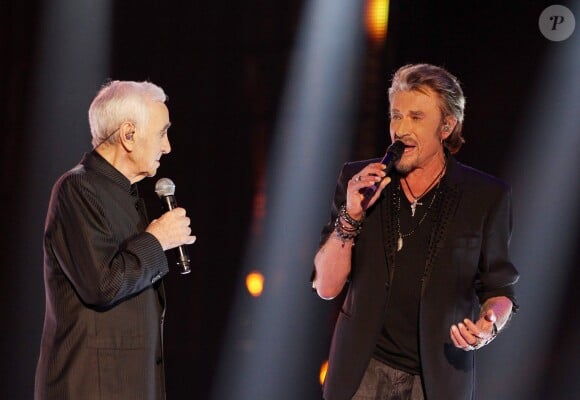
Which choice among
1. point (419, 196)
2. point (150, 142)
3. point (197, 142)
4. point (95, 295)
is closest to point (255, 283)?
point (197, 142)

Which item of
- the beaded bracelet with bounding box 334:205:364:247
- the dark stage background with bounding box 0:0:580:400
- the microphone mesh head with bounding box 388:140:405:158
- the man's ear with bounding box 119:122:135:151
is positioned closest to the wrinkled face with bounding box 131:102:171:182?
the man's ear with bounding box 119:122:135:151

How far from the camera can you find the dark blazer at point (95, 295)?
7.24 feet

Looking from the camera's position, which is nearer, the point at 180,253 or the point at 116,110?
the point at 116,110

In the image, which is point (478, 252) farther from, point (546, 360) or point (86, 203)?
point (546, 360)

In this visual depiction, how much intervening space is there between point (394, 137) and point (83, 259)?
1112 mm

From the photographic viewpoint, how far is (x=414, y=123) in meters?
2.68

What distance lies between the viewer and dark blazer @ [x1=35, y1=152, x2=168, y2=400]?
2207mm

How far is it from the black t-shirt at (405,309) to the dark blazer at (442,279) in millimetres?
28

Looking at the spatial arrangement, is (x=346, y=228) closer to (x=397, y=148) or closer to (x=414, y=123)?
(x=397, y=148)

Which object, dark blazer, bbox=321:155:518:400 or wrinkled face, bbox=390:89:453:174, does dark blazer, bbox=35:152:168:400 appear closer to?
dark blazer, bbox=321:155:518:400

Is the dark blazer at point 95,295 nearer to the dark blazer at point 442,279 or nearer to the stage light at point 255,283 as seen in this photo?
the dark blazer at point 442,279

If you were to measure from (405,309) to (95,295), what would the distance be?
1006 mm

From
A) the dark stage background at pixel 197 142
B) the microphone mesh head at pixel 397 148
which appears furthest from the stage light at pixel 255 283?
the microphone mesh head at pixel 397 148

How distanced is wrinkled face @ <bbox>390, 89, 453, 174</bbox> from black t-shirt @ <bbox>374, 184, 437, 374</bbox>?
0.84 ft
